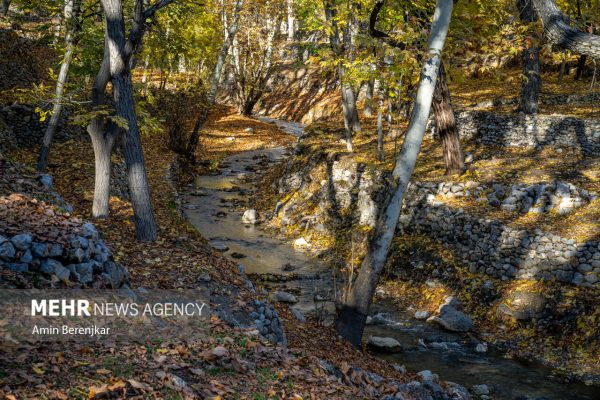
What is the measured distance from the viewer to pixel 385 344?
955cm

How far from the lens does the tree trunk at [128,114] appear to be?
8898 mm

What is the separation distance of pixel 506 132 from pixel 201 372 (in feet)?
48.9

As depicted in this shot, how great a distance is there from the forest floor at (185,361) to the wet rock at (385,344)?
136 cm

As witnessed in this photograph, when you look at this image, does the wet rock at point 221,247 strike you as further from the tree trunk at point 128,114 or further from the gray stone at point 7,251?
the gray stone at point 7,251

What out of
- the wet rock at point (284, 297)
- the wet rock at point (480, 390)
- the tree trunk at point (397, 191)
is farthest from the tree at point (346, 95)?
the wet rock at point (480, 390)

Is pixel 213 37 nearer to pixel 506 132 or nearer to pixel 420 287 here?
pixel 506 132

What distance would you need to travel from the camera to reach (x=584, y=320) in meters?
9.41

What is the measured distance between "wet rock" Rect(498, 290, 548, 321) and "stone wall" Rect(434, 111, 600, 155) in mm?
6971

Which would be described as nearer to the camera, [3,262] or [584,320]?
[3,262]

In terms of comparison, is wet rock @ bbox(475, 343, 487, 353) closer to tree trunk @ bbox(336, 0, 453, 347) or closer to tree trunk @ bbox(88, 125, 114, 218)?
tree trunk @ bbox(336, 0, 453, 347)

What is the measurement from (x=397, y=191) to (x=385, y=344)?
3488 millimetres

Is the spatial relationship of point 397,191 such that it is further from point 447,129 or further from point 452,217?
point 447,129

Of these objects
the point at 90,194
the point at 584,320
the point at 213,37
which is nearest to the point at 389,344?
the point at 584,320

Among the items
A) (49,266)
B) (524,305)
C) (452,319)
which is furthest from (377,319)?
(49,266)
